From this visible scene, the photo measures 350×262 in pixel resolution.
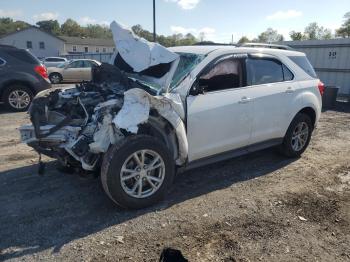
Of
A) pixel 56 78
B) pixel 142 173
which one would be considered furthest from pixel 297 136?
pixel 56 78

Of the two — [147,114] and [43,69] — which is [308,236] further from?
[43,69]

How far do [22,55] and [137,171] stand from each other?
7341 millimetres

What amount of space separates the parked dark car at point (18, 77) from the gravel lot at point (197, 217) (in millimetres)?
4586

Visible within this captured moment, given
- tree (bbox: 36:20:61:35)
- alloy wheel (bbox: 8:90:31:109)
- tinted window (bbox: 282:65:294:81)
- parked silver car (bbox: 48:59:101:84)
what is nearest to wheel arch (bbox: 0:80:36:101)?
alloy wheel (bbox: 8:90:31:109)

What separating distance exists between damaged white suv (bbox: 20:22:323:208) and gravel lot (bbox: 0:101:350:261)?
38cm

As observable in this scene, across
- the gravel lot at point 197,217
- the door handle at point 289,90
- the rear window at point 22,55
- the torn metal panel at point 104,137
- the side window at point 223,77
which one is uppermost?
the rear window at point 22,55

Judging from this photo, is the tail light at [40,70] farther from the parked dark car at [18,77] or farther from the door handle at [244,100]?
the door handle at [244,100]

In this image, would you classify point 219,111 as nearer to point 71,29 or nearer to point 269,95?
point 269,95

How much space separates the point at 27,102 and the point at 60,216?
6825 millimetres

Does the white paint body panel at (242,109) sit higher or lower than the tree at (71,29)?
lower

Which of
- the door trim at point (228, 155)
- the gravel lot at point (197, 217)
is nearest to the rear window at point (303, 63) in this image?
the door trim at point (228, 155)

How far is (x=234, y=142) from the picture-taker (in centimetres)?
476

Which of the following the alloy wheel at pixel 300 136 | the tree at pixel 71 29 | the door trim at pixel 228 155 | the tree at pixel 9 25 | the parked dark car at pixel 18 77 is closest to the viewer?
the door trim at pixel 228 155

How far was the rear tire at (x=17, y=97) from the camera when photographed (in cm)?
955
